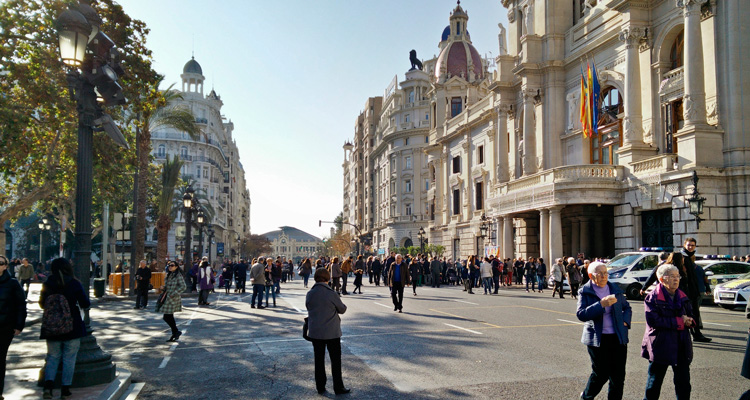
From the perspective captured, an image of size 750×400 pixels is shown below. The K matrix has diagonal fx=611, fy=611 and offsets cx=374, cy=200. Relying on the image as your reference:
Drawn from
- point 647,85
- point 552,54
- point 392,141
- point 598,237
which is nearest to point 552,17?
point 552,54

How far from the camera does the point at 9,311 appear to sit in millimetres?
7043

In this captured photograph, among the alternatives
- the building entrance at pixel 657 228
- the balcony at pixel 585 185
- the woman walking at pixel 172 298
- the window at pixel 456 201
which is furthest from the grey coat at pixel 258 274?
the window at pixel 456 201

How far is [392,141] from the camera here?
84312mm

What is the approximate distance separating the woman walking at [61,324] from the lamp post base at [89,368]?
23 cm

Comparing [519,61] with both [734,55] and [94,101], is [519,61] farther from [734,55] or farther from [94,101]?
[94,101]

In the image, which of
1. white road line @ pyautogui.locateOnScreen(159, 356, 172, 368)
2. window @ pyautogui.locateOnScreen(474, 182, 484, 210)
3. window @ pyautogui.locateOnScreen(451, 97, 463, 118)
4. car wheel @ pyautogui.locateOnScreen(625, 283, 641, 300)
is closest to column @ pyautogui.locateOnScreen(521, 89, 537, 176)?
window @ pyautogui.locateOnScreen(474, 182, 484, 210)

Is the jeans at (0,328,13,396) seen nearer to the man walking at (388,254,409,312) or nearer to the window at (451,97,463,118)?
the man walking at (388,254,409,312)

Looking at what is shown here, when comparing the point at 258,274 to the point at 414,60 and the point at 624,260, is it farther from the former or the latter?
the point at 414,60

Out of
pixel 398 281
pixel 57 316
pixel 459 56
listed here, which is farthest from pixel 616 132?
pixel 459 56

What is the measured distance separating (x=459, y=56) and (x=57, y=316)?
65.0 m

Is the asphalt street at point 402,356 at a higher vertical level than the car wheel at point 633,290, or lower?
lower

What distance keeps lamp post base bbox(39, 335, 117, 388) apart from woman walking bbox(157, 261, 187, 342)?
455 cm

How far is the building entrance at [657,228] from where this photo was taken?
27.5m

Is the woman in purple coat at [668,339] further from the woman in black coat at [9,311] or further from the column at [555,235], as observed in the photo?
the column at [555,235]
